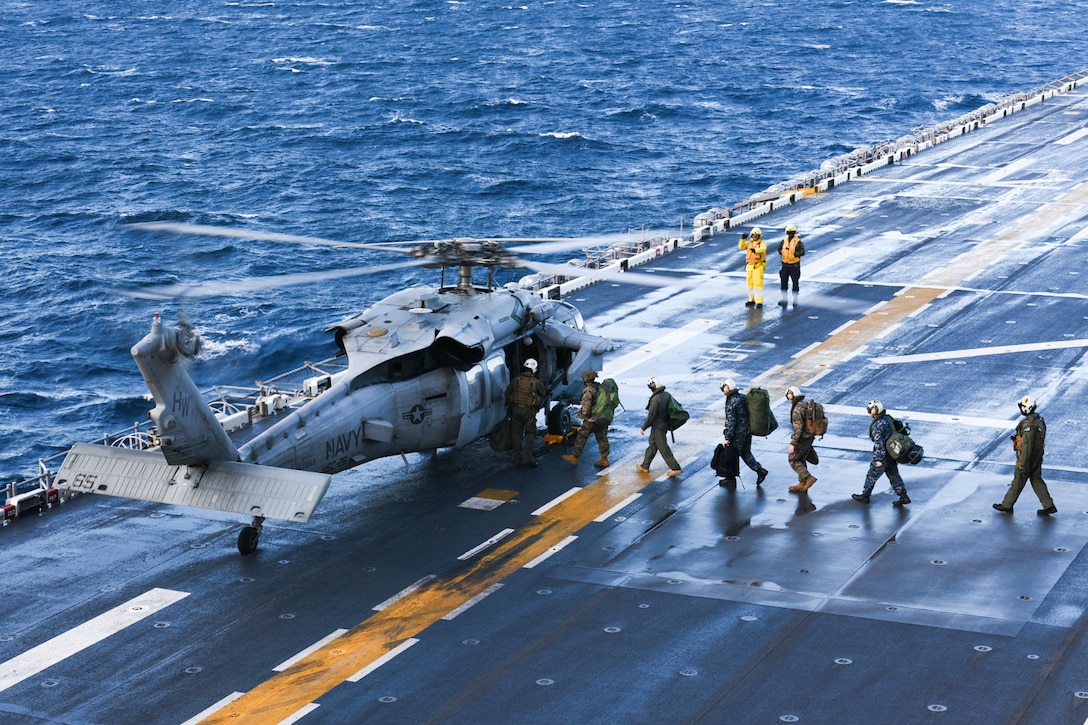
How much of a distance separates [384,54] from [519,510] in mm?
106935

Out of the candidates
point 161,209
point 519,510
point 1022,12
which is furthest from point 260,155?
point 1022,12

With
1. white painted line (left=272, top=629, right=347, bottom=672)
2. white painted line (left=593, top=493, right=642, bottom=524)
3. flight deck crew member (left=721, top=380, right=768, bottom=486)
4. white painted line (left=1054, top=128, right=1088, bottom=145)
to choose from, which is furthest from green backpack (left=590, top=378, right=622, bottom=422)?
white painted line (left=1054, top=128, right=1088, bottom=145)

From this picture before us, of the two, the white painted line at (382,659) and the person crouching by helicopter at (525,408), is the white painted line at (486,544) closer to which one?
the white painted line at (382,659)

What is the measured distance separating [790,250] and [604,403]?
484 inches

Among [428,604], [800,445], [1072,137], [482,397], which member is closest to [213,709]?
[428,604]

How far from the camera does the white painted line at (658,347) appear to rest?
31.2 meters

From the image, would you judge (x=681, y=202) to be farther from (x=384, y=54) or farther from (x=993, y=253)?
(x=384, y=54)

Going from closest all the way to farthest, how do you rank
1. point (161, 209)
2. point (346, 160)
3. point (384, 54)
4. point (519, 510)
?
point (519, 510), point (161, 209), point (346, 160), point (384, 54)

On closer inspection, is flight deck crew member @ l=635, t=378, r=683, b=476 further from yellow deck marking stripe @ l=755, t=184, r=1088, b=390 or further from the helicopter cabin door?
yellow deck marking stripe @ l=755, t=184, r=1088, b=390

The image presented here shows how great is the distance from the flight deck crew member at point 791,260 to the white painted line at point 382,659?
64.7ft

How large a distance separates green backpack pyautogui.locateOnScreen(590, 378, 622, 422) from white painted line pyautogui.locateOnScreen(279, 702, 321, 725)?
30.9ft

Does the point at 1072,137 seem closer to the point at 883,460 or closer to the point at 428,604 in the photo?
the point at 883,460

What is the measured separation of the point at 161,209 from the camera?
67.8 metres

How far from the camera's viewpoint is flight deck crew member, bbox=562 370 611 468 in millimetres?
25000
